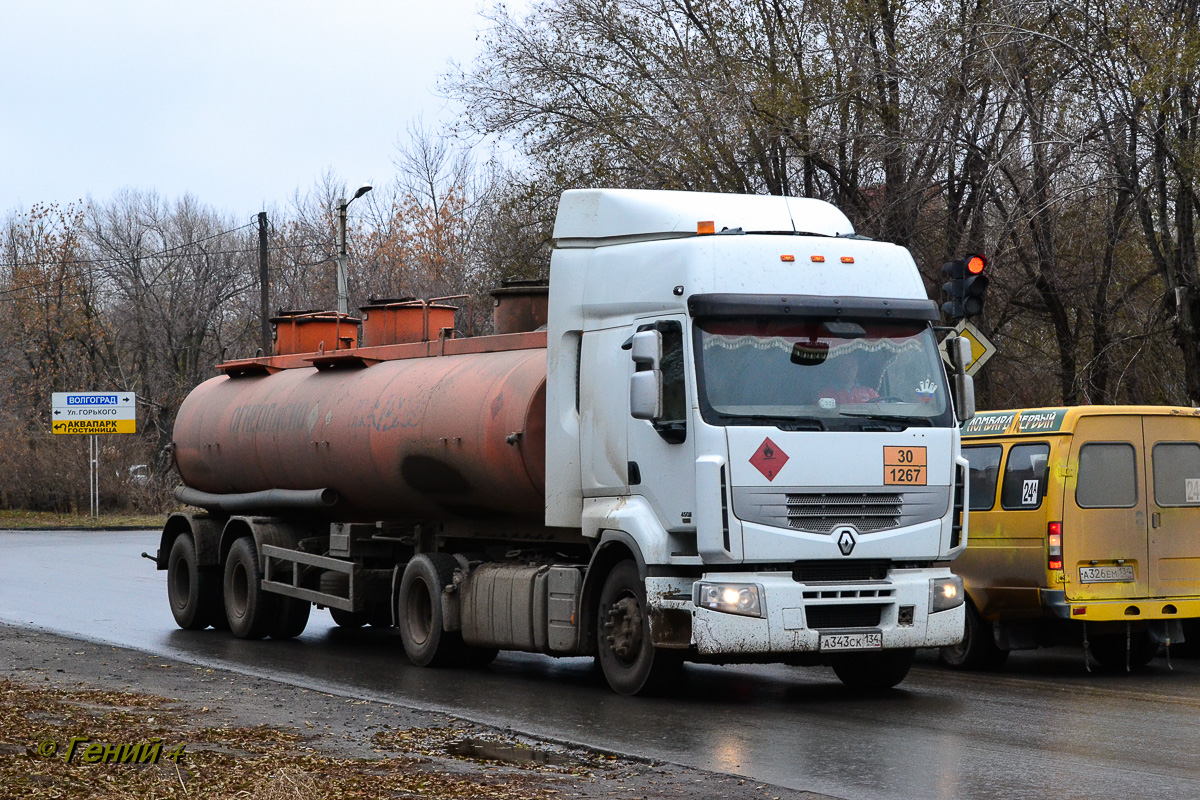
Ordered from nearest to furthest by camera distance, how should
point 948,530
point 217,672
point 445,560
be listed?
1. point 948,530
2. point 217,672
3. point 445,560

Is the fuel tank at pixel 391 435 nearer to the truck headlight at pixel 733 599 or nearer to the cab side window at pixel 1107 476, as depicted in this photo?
the truck headlight at pixel 733 599

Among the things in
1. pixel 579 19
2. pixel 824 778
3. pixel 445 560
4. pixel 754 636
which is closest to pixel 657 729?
pixel 754 636

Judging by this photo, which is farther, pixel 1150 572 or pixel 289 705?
pixel 1150 572

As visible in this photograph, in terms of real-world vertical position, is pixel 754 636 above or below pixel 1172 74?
below

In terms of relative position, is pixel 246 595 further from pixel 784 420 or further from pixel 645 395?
pixel 784 420

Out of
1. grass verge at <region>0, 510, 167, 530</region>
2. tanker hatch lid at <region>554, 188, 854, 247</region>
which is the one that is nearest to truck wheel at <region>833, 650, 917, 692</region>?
tanker hatch lid at <region>554, 188, 854, 247</region>

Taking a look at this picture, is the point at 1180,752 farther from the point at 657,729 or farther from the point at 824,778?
the point at 657,729

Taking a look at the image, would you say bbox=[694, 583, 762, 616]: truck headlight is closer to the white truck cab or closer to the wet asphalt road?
the white truck cab

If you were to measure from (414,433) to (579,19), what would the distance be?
15220 mm

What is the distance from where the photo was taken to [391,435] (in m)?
13.9

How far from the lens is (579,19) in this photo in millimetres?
27016

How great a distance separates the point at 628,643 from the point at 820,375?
2378 millimetres

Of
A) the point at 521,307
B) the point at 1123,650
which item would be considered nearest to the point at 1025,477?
the point at 1123,650

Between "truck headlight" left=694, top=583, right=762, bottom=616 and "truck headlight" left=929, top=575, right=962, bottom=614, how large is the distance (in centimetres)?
137
